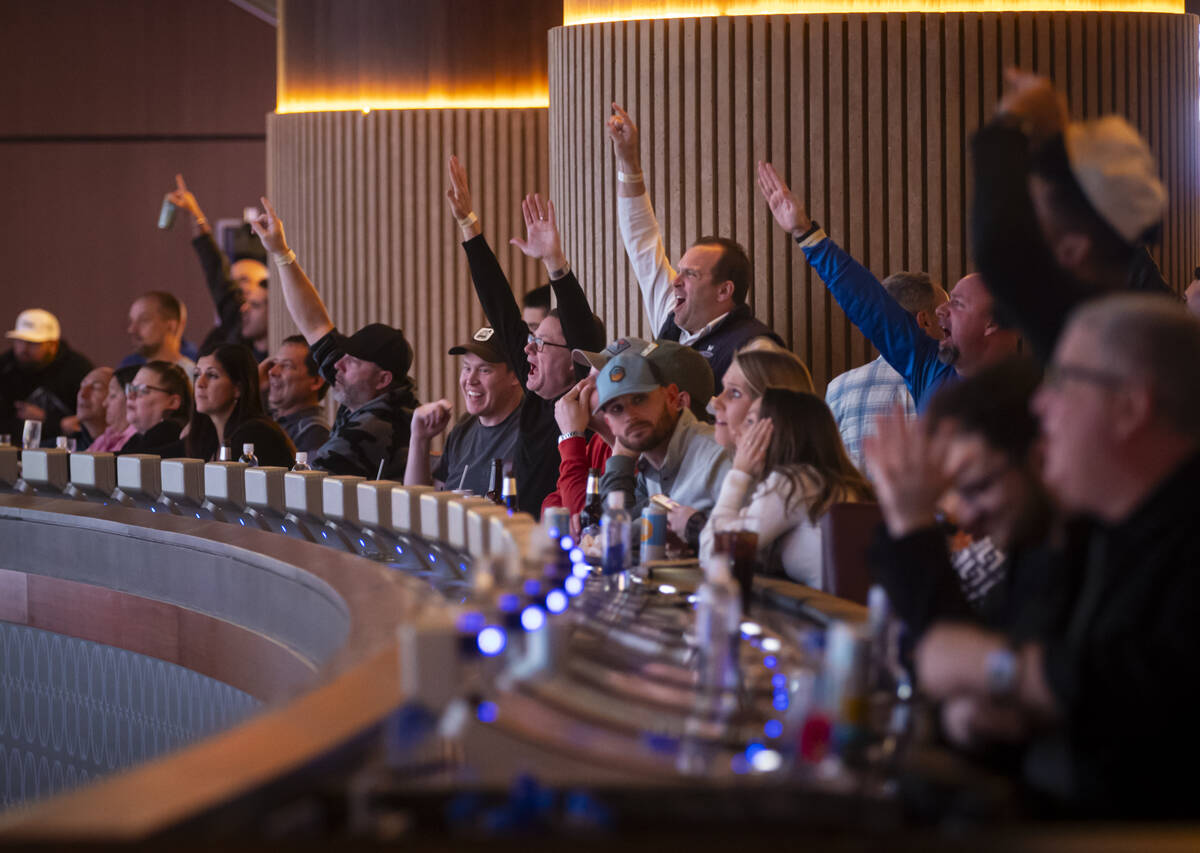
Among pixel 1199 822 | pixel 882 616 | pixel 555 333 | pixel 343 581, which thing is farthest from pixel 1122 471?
pixel 555 333

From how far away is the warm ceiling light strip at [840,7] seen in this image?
17.3ft

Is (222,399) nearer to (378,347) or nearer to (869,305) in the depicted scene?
(378,347)

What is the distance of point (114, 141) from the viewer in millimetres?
12000

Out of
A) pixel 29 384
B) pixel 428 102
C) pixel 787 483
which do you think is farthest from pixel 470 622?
pixel 29 384

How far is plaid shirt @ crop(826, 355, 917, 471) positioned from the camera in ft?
15.0

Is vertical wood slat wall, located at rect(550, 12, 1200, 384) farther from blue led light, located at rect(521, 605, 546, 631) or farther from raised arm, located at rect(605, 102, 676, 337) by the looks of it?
blue led light, located at rect(521, 605, 546, 631)

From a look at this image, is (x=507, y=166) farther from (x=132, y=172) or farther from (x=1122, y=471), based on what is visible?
(x=1122, y=471)

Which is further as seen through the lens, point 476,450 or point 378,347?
point 378,347

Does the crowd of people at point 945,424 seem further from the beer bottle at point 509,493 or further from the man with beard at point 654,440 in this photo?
the beer bottle at point 509,493

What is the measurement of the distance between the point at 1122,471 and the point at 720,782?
51 cm

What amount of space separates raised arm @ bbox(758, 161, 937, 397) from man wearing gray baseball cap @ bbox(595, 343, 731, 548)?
2.92 ft

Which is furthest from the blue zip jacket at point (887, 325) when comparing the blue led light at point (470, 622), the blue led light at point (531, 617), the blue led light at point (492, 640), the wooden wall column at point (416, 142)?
the wooden wall column at point (416, 142)

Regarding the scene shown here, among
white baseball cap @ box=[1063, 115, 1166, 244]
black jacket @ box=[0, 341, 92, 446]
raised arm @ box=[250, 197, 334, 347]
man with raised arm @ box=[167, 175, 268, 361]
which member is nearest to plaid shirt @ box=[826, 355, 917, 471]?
raised arm @ box=[250, 197, 334, 347]

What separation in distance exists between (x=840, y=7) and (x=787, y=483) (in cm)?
291
